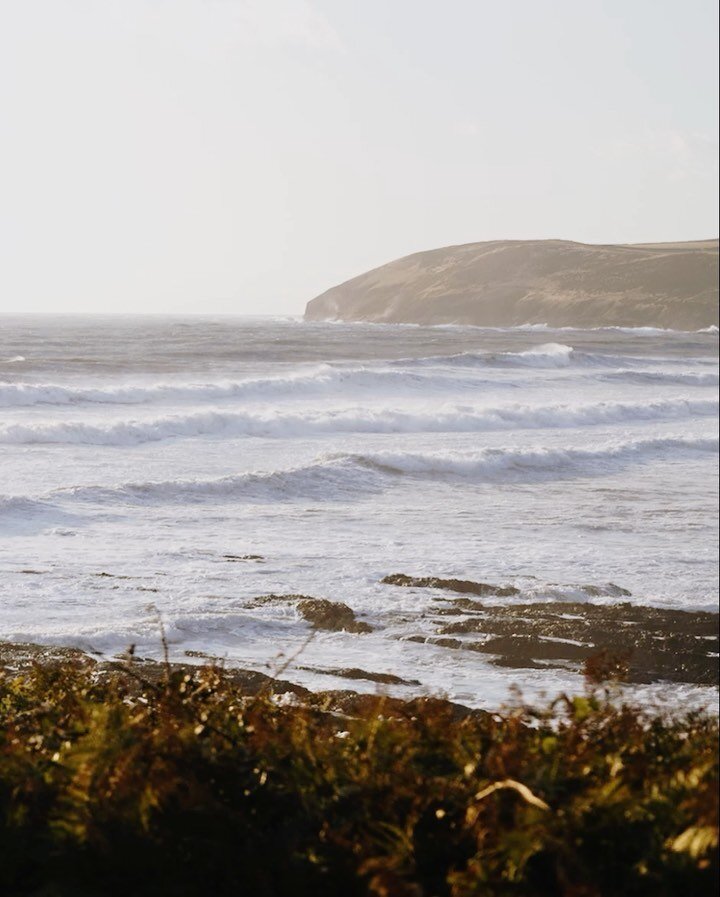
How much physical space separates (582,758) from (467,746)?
0.64 feet

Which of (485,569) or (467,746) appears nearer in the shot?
(467,746)

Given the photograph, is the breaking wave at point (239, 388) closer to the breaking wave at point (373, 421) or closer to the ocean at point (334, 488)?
the ocean at point (334, 488)

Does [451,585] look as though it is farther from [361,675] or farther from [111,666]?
[111,666]

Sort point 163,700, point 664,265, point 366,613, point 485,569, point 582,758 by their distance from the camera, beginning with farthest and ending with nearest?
point 664,265 < point 485,569 < point 366,613 < point 163,700 < point 582,758

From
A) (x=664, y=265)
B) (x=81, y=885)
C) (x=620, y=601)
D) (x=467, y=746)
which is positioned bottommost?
(x=620, y=601)

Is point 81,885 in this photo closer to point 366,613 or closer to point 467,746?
point 467,746

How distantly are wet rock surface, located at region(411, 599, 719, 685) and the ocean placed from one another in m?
0.13

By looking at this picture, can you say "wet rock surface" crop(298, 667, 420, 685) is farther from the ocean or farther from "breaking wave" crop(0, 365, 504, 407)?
"breaking wave" crop(0, 365, 504, 407)

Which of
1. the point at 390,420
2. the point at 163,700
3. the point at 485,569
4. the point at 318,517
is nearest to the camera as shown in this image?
the point at 163,700

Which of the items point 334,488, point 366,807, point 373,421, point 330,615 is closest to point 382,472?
point 334,488

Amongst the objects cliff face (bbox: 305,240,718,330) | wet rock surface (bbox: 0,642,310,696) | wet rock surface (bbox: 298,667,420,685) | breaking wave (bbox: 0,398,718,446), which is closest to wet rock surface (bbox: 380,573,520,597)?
wet rock surface (bbox: 298,667,420,685)

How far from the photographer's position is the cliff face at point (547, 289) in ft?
39.0

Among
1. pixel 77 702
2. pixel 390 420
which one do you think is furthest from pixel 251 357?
pixel 77 702

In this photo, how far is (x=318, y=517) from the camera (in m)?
8.60
